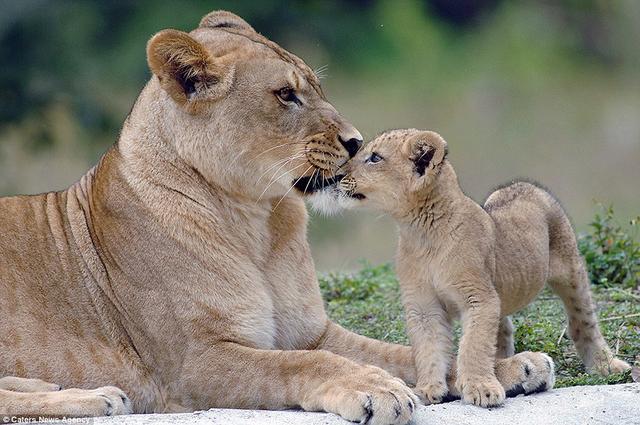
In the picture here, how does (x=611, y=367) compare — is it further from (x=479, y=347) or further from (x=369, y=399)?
(x=369, y=399)

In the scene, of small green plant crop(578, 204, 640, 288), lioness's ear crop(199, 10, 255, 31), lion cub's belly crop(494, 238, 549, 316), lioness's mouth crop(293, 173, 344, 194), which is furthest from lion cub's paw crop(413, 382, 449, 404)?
small green plant crop(578, 204, 640, 288)

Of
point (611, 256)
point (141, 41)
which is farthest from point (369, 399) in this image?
point (141, 41)

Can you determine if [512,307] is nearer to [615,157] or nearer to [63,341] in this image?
[63,341]

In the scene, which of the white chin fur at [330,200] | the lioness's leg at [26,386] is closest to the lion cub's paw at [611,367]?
the white chin fur at [330,200]

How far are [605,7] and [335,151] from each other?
39.4 feet

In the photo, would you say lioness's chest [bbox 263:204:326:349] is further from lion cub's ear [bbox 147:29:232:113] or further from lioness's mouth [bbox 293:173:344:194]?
lion cub's ear [bbox 147:29:232:113]

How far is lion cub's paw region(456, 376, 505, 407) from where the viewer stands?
4.29 m

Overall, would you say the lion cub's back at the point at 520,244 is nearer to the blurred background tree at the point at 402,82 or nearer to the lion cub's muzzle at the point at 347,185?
the lion cub's muzzle at the point at 347,185

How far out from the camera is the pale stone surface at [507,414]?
4098mm

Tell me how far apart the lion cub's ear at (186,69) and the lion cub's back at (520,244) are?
3.48 ft

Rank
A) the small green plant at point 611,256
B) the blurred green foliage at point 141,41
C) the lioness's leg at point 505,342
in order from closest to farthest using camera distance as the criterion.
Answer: the lioness's leg at point 505,342
the small green plant at point 611,256
the blurred green foliage at point 141,41

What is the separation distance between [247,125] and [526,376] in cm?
120

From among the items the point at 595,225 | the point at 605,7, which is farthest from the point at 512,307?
the point at 605,7

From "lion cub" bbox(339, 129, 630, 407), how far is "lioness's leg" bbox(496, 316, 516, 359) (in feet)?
0.65
